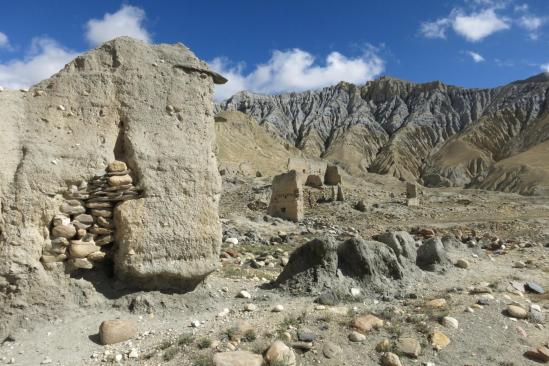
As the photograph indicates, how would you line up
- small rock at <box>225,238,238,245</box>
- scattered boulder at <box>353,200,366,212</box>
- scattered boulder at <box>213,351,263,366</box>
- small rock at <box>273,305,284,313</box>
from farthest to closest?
scattered boulder at <box>353,200,366,212</box> → small rock at <box>225,238,238,245</box> → small rock at <box>273,305,284,313</box> → scattered boulder at <box>213,351,263,366</box>

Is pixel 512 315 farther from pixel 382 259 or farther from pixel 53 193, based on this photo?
pixel 53 193

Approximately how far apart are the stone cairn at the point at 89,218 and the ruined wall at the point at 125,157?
11 cm

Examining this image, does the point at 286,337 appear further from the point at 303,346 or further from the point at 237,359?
the point at 237,359

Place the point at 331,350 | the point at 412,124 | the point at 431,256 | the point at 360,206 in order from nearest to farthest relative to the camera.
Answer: the point at 331,350, the point at 431,256, the point at 360,206, the point at 412,124

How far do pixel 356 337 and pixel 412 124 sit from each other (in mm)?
101899

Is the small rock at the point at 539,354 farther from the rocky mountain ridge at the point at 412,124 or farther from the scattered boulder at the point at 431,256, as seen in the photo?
the rocky mountain ridge at the point at 412,124

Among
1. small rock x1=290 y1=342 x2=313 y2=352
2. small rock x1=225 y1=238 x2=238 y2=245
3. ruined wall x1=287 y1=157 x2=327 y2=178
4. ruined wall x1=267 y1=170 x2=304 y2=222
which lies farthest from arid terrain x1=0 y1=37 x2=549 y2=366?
ruined wall x1=287 y1=157 x2=327 y2=178

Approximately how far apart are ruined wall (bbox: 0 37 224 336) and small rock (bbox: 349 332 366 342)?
222 centimetres

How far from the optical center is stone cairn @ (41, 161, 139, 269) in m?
5.28

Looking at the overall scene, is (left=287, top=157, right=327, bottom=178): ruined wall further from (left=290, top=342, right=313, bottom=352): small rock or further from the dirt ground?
(left=290, top=342, right=313, bottom=352): small rock

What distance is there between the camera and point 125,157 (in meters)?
5.93

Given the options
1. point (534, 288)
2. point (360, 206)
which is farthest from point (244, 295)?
point (360, 206)

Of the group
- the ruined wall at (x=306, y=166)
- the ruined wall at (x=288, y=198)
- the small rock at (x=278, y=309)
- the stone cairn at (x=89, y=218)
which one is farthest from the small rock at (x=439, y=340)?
the ruined wall at (x=306, y=166)

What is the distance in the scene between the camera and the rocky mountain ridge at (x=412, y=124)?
261 feet
